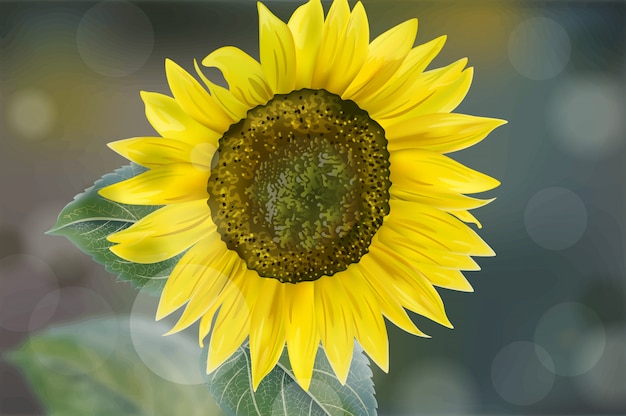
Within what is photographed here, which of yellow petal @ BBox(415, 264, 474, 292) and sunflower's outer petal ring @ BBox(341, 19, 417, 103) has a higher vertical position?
sunflower's outer petal ring @ BBox(341, 19, 417, 103)

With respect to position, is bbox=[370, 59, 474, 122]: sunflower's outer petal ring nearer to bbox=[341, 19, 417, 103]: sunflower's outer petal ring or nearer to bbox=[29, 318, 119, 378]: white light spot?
bbox=[341, 19, 417, 103]: sunflower's outer petal ring

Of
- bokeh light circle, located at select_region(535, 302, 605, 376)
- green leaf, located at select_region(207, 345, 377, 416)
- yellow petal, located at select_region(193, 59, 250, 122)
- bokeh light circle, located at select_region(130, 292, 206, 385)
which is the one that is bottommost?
bokeh light circle, located at select_region(535, 302, 605, 376)

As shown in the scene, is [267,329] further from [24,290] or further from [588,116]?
[588,116]

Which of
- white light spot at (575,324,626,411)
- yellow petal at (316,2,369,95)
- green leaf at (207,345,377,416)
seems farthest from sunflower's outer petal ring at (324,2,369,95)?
white light spot at (575,324,626,411)

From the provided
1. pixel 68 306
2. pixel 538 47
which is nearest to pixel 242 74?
pixel 68 306

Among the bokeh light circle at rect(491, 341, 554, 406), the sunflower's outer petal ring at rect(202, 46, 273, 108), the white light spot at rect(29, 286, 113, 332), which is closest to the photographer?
the sunflower's outer petal ring at rect(202, 46, 273, 108)

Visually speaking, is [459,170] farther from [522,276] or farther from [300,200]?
[522,276]
